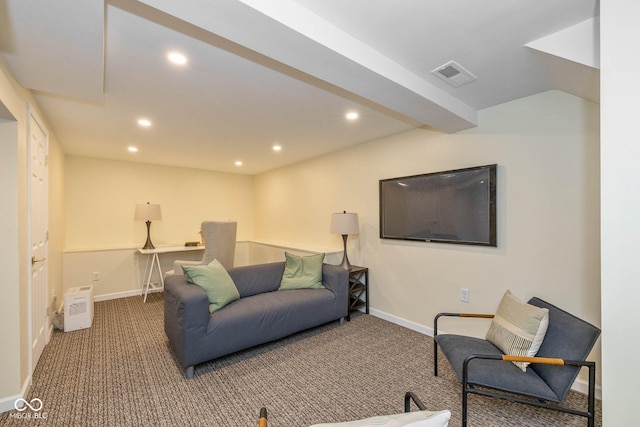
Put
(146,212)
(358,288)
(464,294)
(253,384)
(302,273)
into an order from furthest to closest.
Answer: (146,212)
(358,288)
(302,273)
(464,294)
(253,384)

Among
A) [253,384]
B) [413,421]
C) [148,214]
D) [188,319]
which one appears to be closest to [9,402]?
[188,319]

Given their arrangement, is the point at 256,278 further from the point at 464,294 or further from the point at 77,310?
the point at 464,294

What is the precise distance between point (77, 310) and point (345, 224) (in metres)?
3.30

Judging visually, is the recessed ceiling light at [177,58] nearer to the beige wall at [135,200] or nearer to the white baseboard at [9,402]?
the white baseboard at [9,402]

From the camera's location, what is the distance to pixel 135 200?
4.97 metres

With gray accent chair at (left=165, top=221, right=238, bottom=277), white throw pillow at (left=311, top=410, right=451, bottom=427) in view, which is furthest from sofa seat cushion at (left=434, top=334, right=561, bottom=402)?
gray accent chair at (left=165, top=221, right=238, bottom=277)

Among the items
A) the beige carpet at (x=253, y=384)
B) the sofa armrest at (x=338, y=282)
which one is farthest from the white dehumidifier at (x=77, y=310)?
the sofa armrest at (x=338, y=282)

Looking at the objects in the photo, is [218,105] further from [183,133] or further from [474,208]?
[474,208]

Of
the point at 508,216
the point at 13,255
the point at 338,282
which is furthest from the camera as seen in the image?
the point at 338,282

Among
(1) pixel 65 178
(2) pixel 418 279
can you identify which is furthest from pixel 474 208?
(1) pixel 65 178

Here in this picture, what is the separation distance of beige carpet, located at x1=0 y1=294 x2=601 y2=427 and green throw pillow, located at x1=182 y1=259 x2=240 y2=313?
518mm

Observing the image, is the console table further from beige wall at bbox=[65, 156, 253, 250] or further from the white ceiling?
the white ceiling

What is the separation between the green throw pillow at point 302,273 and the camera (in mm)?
3359

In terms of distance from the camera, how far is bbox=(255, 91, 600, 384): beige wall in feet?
6.82
